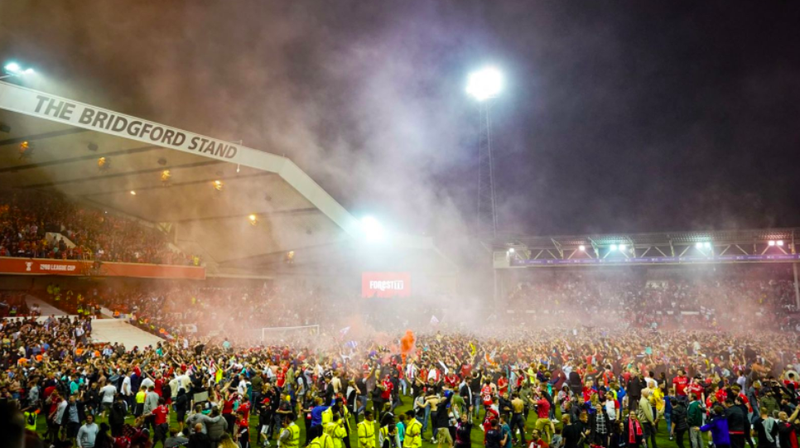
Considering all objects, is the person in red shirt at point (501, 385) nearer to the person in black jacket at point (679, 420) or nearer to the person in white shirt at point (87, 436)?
the person in black jacket at point (679, 420)

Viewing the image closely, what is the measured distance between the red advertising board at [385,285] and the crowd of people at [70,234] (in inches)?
402

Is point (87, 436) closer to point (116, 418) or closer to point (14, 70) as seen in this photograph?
point (116, 418)

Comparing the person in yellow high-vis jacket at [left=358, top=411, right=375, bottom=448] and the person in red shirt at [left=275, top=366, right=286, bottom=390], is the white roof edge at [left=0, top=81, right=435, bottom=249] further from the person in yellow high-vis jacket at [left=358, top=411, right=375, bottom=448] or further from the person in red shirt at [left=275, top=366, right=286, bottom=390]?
the person in yellow high-vis jacket at [left=358, top=411, right=375, bottom=448]

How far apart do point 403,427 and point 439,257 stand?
24112mm

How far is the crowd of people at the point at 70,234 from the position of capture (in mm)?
21000

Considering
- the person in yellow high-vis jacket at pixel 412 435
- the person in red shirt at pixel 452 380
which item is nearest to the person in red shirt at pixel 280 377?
the person in red shirt at pixel 452 380

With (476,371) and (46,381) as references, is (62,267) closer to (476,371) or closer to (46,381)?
(46,381)

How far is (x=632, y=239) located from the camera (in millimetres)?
29078

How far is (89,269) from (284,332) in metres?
9.36

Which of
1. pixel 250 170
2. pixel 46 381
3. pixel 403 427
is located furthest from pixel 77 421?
pixel 250 170

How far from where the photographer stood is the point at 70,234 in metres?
23.6

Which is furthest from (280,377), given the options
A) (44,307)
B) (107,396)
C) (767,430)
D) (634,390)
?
(44,307)

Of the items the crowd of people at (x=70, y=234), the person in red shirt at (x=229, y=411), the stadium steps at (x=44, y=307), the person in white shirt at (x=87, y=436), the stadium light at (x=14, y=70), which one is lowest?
the person in white shirt at (x=87, y=436)

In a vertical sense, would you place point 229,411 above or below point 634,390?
below
